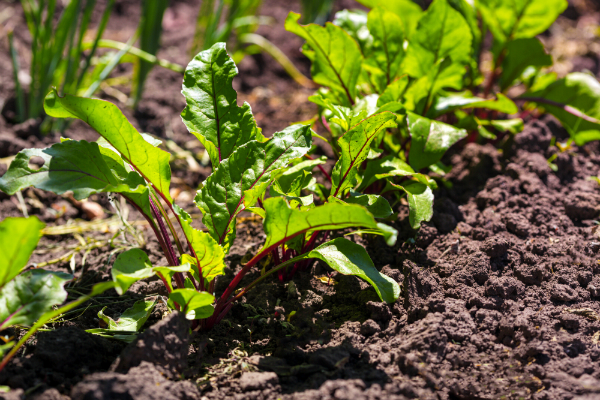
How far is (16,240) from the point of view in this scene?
1.06m

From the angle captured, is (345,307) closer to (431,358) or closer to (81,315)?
(431,358)

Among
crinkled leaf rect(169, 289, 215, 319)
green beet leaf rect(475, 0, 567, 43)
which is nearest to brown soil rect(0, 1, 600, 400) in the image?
crinkled leaf rect(169, 289, 215, 319)

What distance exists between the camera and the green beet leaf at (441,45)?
6.27ft

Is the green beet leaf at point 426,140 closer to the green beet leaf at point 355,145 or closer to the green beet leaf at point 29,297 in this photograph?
the green beet leaf at point 355,145

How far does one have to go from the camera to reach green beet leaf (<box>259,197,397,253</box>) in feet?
3.79

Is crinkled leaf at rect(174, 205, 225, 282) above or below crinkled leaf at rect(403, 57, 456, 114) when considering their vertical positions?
below

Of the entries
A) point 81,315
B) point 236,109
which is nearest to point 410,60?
point 236,109

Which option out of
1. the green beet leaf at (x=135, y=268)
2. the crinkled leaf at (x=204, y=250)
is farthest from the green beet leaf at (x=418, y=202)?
the green beet leaf at (x=135, y=268)

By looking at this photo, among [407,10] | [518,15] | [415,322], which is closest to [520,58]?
[518,15]

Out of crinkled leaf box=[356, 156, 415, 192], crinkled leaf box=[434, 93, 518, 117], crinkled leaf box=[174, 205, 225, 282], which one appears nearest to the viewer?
crinkled leaf box=[174, 205, 225, 282]

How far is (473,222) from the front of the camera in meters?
1.76

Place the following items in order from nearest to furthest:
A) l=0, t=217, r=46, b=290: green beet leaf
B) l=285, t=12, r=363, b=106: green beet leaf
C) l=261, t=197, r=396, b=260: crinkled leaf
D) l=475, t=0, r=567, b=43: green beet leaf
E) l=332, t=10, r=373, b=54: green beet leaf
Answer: l=0, t=217, r=46, b=290: green beet leaf
l=261, t=197, r=396, b=260: crinkled leaf
l=285, t=12, r=363, b=106: green beet leaf
l=332, t=10, r=373, b=54: green beet leaf
l=475, t=0, r=567, b=43: green beet leaf

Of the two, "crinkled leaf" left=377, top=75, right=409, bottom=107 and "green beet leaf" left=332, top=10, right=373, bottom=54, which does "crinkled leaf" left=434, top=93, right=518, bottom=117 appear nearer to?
"crinkled leaf" left=377, top=75, right=409, bottom=107

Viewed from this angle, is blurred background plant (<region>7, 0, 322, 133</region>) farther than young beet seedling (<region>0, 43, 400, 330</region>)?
Yes
